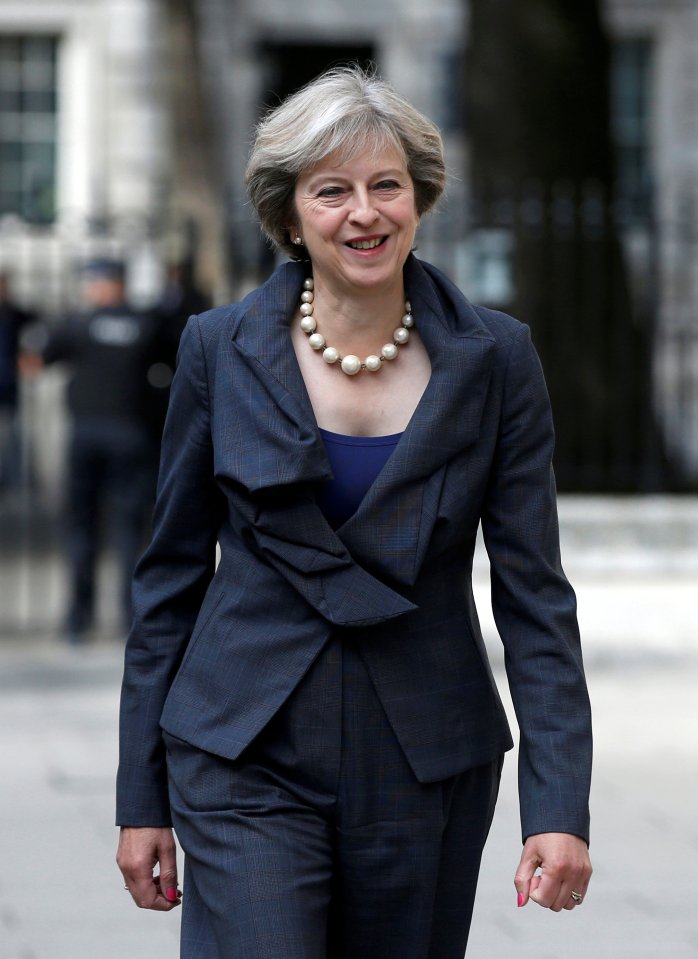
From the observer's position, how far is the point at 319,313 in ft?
9.05

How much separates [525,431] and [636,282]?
946 cm

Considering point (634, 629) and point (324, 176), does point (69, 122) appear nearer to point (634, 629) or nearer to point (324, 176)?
point (634, 629)

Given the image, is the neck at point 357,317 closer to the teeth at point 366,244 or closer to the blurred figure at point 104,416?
the teeth at point 366,244

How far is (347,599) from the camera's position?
8.46 feet

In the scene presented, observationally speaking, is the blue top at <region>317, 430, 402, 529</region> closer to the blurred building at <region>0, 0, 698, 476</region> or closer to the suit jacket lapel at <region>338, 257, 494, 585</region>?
the suit jacket lapel at <region>338, 257, 494, 585</region>

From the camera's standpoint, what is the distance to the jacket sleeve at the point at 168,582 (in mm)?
2725

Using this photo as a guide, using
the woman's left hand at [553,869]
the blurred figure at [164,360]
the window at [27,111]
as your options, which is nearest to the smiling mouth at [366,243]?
the woman's left hand at [553,869]

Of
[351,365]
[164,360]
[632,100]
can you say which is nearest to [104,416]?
[164,360]

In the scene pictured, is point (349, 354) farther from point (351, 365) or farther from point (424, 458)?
point (424, 458)

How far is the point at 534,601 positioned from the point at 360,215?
584mm

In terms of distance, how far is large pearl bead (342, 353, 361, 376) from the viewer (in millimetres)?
2695

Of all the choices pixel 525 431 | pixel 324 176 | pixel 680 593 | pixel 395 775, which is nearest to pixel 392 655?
pixel 395 775

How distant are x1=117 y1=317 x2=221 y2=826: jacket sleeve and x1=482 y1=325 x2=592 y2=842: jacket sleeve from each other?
408 mm

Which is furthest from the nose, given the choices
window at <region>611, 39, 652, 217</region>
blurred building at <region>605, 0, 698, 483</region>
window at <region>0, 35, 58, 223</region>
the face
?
window at <region>611, 39, 652, 217</region>
